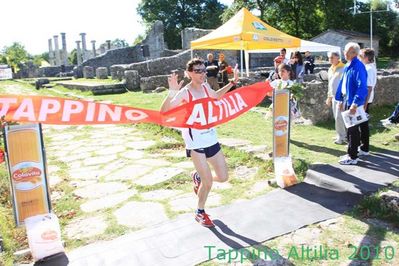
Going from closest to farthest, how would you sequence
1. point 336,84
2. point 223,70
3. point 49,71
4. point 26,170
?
1. point 26,170
2. point 336,84
3. point 223,70
4. point 49,71

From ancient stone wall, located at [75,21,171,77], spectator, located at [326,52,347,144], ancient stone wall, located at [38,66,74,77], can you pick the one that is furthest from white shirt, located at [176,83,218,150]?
ancient stone wall, located at [38,66,74,77]

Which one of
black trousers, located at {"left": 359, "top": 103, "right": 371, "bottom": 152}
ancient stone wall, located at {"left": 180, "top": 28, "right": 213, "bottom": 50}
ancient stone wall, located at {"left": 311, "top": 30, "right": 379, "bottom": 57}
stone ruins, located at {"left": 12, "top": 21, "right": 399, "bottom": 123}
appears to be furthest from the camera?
ancient stone wall, located at {"left": 311, "top": 30, "right": 379, "bottom": 57}

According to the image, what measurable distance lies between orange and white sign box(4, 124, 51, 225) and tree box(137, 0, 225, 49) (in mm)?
47118

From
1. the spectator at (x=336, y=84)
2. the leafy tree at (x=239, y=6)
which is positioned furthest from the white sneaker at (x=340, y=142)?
the leafy tree at (x=239, y=6)

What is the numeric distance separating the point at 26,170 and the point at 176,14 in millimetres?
49288

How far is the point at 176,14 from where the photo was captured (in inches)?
1972

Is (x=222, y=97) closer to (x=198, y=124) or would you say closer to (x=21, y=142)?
(x=198, y=124)

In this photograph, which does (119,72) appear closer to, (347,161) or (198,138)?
(347,161)

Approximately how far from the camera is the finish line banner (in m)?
3.23

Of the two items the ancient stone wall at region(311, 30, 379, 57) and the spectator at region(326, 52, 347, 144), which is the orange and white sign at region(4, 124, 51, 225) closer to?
the spectator at region(326, 52, 347, 144)

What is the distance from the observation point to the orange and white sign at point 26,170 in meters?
3.29

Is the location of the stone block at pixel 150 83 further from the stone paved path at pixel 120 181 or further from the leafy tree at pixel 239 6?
the leafy tree at pixel 239 6

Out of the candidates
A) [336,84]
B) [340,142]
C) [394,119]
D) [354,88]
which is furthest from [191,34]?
[354,88]

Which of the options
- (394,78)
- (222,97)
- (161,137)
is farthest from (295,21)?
(222,97)
